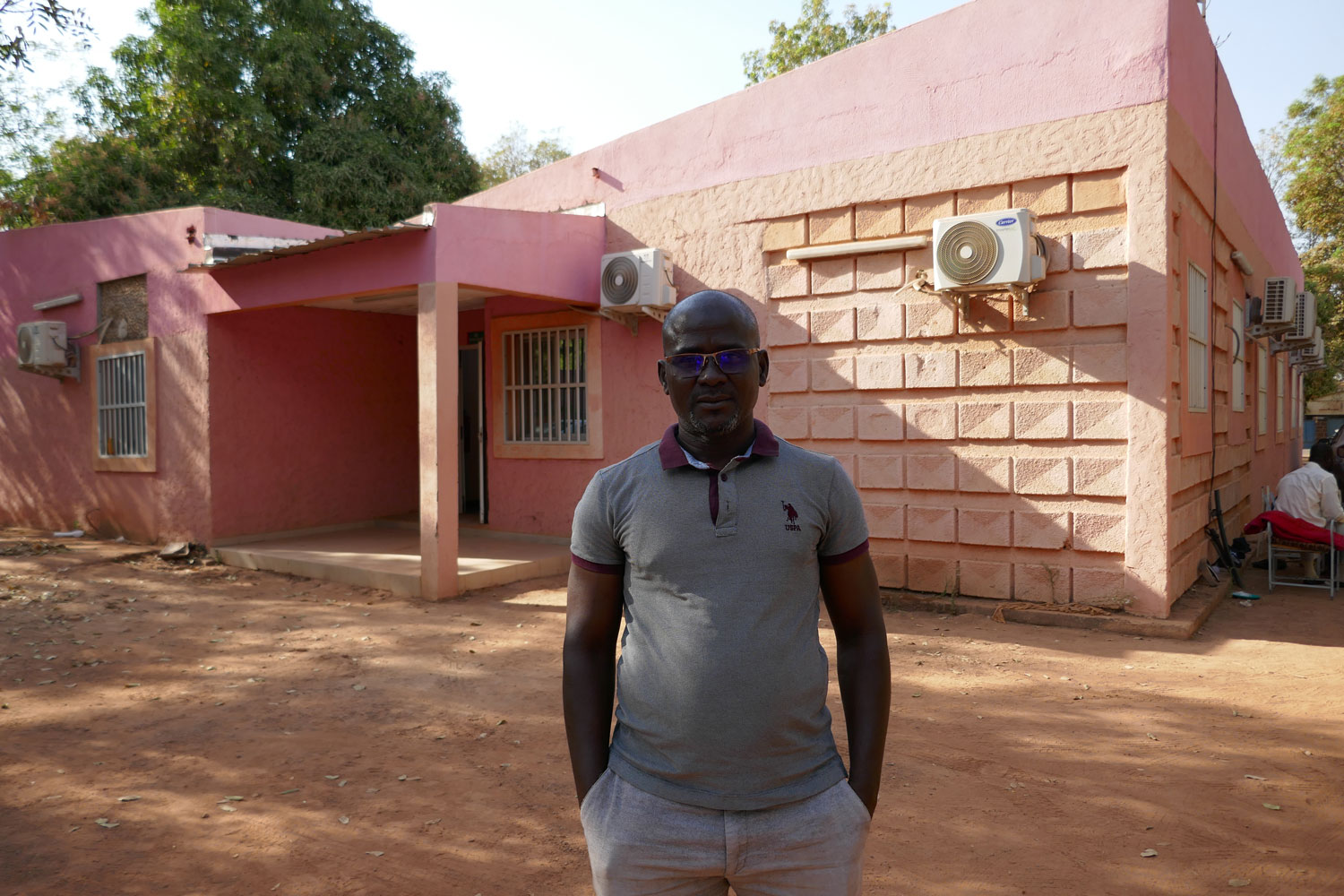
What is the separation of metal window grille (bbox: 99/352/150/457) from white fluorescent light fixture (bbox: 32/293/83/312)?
2.68 ft

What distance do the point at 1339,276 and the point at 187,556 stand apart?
24404 mm

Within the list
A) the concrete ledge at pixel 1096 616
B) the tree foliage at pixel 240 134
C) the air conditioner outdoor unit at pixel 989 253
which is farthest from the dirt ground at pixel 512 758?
the tree foliage at pixel 240 134

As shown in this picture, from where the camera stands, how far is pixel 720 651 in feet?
5.12

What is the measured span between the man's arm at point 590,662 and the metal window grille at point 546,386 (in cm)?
789

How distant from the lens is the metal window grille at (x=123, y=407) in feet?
35.1

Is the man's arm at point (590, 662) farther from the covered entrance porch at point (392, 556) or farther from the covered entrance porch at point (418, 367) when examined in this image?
the covered entrance porch at point (392, 556)

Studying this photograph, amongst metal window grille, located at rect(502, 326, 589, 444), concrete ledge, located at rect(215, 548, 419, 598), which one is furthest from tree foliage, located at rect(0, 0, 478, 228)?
concrete ledge, located at rect(215, 548, 419, 598)

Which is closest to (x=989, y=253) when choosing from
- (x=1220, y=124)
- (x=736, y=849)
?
(x=1220, y=124)

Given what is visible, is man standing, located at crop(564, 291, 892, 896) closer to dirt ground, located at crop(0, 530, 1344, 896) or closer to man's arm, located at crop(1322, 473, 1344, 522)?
dirt ground, located at crop(0, 530, 1344, 896)

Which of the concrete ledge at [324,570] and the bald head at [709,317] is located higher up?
the bald head at [709,317]

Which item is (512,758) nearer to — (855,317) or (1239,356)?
(855,317)

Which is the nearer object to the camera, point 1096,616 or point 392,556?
point 1096,616

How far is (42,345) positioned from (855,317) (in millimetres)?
9747

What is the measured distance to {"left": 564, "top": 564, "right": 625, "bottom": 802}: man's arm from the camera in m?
1.69
